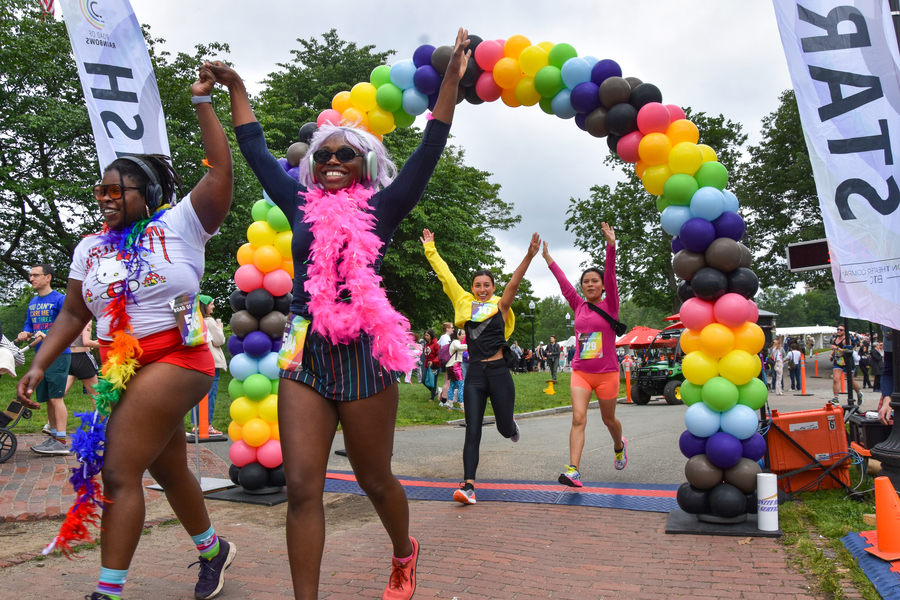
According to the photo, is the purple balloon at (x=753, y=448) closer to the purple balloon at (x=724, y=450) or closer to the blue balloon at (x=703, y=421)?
the purple balloon at (x=724, y=450)

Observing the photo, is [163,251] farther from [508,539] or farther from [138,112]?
[138,112]

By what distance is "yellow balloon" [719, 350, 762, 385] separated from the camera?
452 cm

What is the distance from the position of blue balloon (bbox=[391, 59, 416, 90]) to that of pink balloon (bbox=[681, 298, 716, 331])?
3.06 metres

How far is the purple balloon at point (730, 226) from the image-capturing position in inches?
183

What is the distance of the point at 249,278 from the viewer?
5.48 meters

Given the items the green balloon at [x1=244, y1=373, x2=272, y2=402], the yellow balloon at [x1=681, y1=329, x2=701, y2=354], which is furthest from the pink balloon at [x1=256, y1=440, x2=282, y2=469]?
the yellow balloon at [x1=681, y1=329, x2=701, y2=354]

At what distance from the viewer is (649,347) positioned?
1969 centimetres

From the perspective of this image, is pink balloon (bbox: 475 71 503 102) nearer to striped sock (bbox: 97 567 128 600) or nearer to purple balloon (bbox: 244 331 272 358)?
purple balloon (bbox: 244 331 272 358)

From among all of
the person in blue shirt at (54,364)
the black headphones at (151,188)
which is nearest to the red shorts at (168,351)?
the black headphones at (151,188)

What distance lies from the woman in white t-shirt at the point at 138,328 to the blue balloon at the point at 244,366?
257 cm

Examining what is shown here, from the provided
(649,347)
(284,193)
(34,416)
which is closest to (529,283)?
(649,347)

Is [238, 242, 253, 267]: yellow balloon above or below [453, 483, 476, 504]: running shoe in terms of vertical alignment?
above

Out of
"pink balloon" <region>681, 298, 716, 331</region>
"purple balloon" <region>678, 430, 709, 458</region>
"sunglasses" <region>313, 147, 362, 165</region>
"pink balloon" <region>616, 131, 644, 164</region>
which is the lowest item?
"purple balloon" <region>678, 430, 709, 458</region>

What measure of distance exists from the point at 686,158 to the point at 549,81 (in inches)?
52.5
